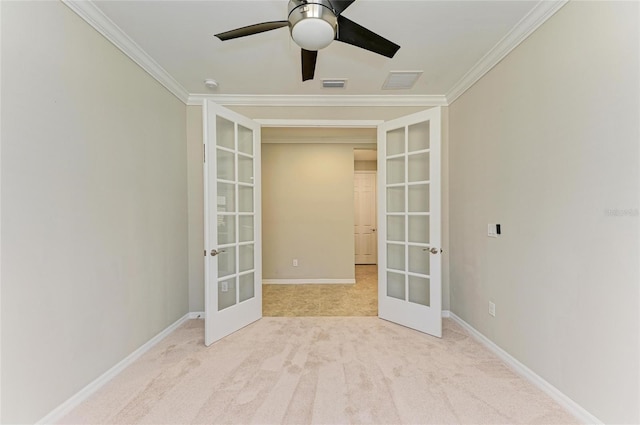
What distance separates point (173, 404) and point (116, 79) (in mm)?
2362

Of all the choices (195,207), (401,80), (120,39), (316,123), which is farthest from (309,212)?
(120,39)

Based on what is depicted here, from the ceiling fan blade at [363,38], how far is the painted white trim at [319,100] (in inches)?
57.7

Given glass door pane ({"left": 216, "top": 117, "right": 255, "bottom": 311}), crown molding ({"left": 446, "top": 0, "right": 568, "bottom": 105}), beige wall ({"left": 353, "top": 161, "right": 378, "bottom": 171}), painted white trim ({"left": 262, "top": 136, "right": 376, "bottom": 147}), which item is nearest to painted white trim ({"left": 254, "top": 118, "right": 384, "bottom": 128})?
glass door pane ({"left": 216, "top": 117, "right": 255, "bottom": 311})

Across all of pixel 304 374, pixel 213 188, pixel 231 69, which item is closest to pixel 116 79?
pixel 231 69

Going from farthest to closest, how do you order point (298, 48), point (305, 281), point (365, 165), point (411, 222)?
point (365, 165) → point (305, 281) → point (411, 222) → point (298, 48)

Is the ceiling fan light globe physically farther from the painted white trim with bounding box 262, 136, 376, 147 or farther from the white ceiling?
the painted white trim with bounding box 262, 136, 376, 147

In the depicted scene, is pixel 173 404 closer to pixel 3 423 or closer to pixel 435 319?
pixel 3 423

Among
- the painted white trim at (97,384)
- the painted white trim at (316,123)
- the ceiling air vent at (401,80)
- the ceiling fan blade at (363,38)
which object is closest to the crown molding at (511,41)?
the ceiling air vent at (401,80)

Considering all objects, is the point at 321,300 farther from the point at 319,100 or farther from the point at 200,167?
the point at 319,100

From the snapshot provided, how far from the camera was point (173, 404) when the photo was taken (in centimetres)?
170

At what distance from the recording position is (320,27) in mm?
1376

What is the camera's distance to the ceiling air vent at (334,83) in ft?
8.90

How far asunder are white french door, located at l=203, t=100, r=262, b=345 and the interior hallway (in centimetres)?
51

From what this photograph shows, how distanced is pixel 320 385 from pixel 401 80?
2821 millimetres
